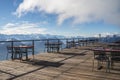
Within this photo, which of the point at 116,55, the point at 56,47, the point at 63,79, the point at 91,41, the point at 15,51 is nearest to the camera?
the point at 63,79

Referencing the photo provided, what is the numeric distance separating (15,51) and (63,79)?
4.36 metres

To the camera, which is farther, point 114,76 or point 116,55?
point 116,55

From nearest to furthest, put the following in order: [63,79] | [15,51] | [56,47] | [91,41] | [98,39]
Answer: [63,79] → [15,51] → [56,47] → [91,41] → [98,39]

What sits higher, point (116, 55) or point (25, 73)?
point (116, 55)

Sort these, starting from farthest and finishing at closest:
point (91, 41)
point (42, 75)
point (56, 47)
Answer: point (91, 41) < point (56, 47) < point (42, 75)

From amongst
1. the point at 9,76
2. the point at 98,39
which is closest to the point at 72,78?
the point at 9,76

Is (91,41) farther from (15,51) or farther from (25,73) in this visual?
(25,73)

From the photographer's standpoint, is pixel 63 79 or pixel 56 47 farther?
pixel 56 47

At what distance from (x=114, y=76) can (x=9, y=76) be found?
294 cm

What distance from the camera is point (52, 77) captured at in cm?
501

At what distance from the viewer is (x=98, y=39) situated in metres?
29.5

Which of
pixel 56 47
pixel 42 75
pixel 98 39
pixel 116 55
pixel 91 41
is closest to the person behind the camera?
pixel 42 75

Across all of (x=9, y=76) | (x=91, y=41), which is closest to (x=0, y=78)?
(x=9, y=76)

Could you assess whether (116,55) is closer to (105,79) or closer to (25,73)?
(105,79)
